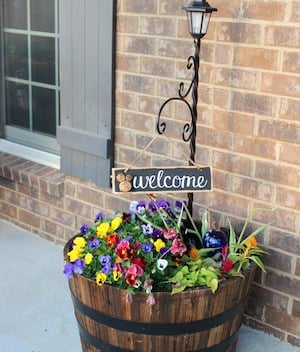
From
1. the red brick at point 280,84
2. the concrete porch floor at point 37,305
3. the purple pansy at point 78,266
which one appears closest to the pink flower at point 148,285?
the purple pansy at point 78,266

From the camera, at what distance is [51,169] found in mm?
3631

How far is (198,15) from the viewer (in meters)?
2.28

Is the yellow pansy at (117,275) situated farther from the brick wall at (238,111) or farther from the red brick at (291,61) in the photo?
the red brick at (291,61)

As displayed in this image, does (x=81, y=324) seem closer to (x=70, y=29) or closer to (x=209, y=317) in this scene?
(x=209, y=317)

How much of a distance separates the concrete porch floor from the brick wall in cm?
46

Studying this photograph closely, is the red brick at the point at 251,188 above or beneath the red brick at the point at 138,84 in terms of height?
beneath

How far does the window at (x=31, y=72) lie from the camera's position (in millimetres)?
3596

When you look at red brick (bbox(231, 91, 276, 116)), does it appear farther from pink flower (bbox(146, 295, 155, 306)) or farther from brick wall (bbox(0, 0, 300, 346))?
pink flower (bbox(146, 295, 155, 306))

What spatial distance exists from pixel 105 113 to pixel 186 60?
0.59m

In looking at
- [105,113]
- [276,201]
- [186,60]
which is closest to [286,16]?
[186,60]

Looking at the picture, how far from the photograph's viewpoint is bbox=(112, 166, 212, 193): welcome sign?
2.32m

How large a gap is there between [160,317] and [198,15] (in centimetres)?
114

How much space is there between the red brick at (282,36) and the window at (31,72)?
5.01ft

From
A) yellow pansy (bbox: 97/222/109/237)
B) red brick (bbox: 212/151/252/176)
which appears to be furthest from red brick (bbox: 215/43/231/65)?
yellow pansy (bbox: 97/222/109/237)
